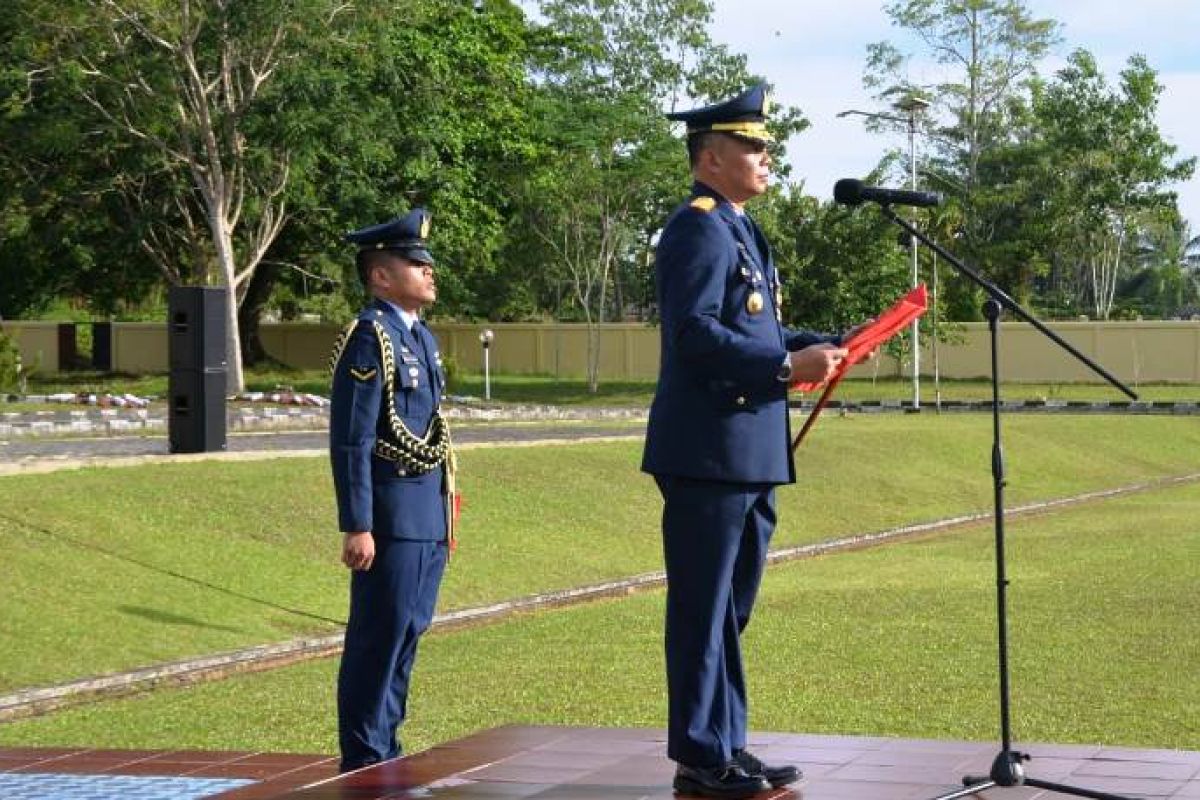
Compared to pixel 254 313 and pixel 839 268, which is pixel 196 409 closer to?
pixel 254 313

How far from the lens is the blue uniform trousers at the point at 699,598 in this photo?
6.24 meters

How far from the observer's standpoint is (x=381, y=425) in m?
7.55

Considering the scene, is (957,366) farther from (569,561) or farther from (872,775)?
(872,775)

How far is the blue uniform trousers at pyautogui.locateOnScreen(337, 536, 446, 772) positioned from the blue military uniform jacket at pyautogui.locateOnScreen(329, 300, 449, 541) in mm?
131

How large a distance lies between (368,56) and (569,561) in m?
25.6

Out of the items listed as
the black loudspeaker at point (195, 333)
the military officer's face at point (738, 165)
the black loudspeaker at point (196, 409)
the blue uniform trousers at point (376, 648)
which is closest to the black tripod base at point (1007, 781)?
the military officer's face at point (738, 165)

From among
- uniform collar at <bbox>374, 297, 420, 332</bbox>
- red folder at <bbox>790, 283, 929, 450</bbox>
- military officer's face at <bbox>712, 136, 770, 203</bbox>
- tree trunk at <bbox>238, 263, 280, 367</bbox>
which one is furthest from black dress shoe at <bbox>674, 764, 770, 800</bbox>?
tree trunk at <bbox>238, 263, 280, 367</bbox>

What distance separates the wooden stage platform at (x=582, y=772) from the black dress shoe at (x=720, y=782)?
7 centimetres

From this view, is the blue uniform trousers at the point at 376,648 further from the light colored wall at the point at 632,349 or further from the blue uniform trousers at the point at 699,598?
the light colored wall at the point at 632,349

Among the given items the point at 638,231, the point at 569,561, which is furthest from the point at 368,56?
the point at 569,561

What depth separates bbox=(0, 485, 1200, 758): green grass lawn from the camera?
962cm

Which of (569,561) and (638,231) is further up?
(638,231)

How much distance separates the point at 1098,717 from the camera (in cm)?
948

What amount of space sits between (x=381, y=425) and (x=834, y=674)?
4523 mm
